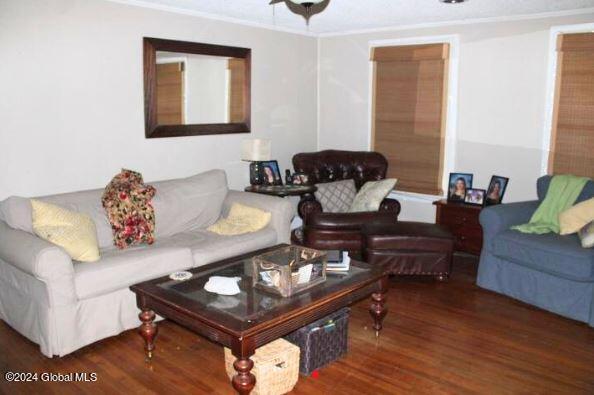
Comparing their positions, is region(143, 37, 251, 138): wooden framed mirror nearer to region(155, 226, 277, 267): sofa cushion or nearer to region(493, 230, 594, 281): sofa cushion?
region(155, 226, 277, 267): sofa cushion

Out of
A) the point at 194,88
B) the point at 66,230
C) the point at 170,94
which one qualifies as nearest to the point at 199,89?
the point at 194,88

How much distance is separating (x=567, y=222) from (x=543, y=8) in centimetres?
191

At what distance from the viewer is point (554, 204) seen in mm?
4410

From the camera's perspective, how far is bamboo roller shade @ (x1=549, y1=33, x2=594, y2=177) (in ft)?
15.1

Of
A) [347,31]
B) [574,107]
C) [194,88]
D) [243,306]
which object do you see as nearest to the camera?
[243,306]

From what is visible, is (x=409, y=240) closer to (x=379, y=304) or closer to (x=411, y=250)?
(x=411, y=250)

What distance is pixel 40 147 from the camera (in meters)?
3.95

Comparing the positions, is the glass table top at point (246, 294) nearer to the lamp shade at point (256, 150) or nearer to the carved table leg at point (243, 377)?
the carved table leg at point (243, 377)

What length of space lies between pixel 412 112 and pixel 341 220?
167 centimetres

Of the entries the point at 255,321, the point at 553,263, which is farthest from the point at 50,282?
the point at 553,263

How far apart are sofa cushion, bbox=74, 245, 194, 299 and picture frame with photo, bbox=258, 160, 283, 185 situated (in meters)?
1.96

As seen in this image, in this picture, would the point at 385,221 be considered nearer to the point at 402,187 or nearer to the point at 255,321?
the point at 402,187

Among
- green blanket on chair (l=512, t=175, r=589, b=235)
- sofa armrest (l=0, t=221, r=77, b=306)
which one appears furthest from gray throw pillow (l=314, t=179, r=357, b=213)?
sofa armrest (l=0, t=221, r=77, b=306)

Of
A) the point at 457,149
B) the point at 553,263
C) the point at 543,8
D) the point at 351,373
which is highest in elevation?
the point at 543,8
